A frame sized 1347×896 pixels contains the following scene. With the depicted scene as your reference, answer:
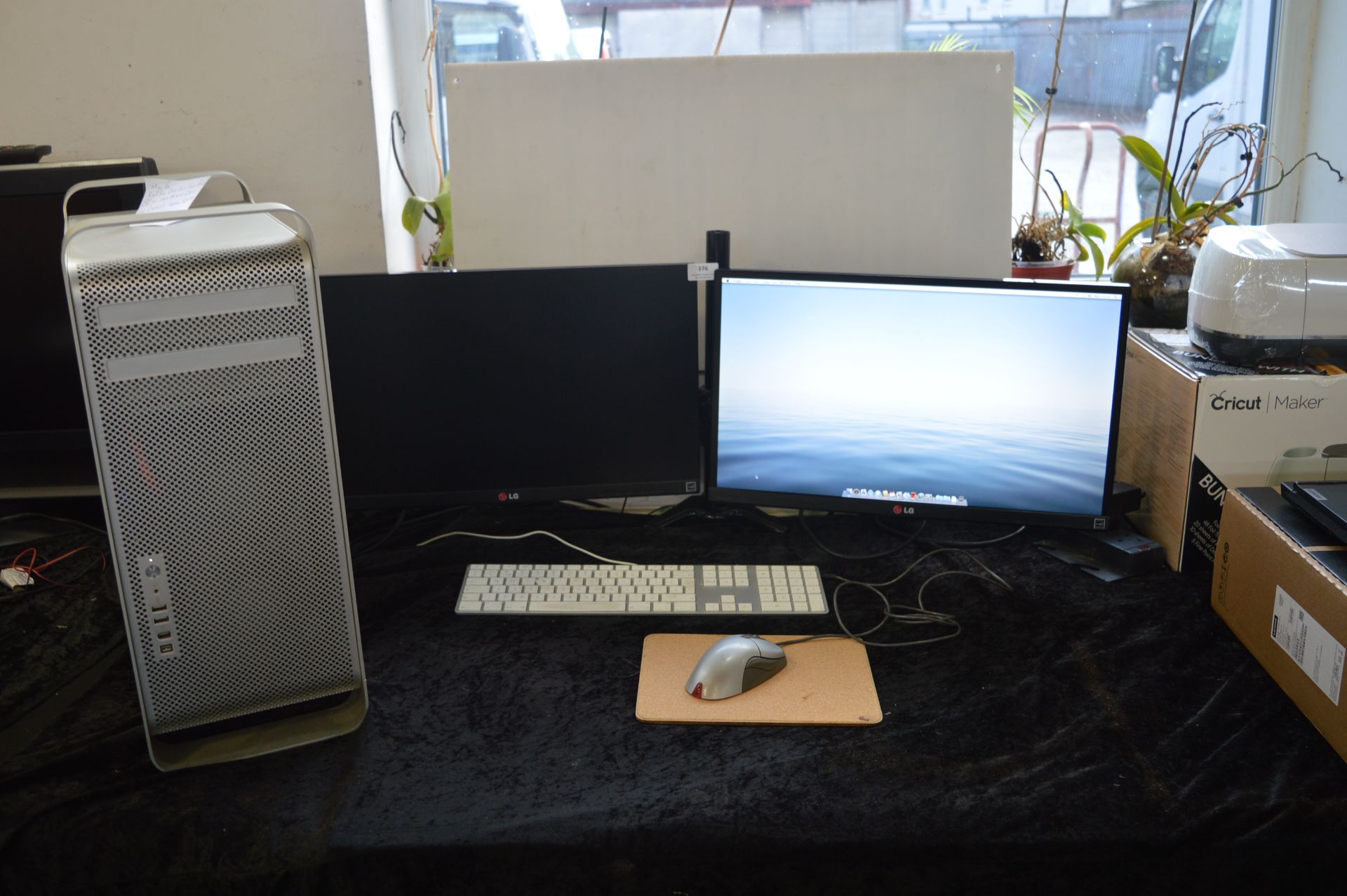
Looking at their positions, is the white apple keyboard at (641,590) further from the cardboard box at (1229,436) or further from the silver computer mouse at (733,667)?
the cardboard box at (1229,436)

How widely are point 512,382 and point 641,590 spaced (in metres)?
0.33

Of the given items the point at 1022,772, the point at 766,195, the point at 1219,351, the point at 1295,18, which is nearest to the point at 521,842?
the point at 1022,772

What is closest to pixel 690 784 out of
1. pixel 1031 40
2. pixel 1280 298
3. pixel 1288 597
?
pixel 1288 597

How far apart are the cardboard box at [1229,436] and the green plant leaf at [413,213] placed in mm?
1198

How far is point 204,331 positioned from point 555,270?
0.53 meters

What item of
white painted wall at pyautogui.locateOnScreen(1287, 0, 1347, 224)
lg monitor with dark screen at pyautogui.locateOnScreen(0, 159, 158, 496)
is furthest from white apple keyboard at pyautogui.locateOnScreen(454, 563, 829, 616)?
white painted wall at pyautogui.locateOnScreen(1287, 0, 1347, 224)

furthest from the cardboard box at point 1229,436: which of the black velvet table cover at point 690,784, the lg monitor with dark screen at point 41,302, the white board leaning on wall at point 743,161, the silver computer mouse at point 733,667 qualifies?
the lg monitor with dark screen at point 41,302

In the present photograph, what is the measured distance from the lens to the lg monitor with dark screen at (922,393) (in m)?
1.22

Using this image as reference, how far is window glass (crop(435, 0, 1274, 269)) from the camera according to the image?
1883 millimetres

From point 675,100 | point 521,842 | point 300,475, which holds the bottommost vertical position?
point 521,842

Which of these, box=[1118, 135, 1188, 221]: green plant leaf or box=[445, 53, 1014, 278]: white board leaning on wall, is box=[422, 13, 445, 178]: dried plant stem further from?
box=[1118, 135, 1188, 221]: green plant leaf

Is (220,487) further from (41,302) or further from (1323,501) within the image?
(1323,501)

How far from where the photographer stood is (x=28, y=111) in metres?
1.52

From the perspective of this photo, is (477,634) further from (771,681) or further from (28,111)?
(28,111)
